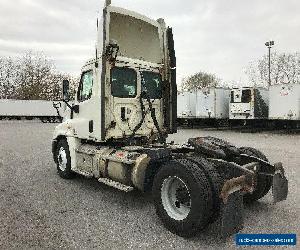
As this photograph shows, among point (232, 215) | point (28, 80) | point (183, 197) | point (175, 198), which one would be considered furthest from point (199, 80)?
point (232, 215)

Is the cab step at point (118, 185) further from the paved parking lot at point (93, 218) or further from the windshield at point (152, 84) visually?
the windshield at point (152, 84)

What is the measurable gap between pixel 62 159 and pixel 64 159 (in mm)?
141

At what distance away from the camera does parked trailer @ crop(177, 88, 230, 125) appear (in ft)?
89.7

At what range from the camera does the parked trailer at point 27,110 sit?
47500mm

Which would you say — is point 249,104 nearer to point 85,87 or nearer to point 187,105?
point 187,105

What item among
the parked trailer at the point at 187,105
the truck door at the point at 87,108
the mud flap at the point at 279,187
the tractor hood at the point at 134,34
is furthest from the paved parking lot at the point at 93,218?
the parked trailer at the point at 187,105

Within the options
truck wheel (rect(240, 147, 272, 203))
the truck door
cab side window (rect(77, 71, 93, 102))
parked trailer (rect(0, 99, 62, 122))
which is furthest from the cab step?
parked trailer (rect(0, 99, 62, 122))

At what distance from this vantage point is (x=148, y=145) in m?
7.26

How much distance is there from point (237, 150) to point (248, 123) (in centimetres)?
2326

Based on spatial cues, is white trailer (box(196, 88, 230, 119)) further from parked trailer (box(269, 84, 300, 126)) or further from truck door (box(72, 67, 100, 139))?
truck door (box(72, 67, 100, 139))

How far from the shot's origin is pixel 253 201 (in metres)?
6.44

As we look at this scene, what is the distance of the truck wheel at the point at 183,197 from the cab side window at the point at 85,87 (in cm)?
313

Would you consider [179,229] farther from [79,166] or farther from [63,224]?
[79,166]

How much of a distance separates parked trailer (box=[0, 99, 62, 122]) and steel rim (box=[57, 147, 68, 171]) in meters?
39.5
